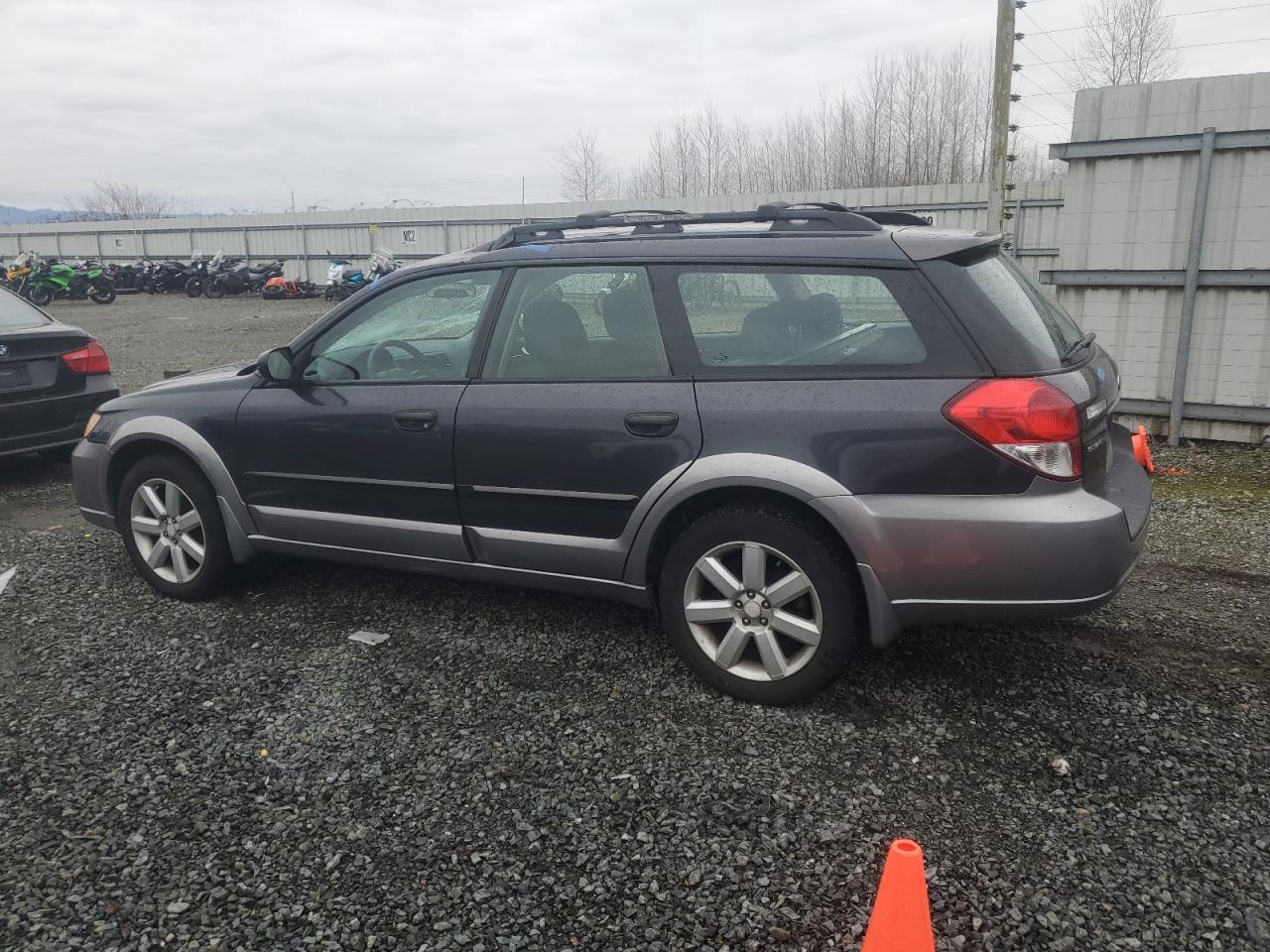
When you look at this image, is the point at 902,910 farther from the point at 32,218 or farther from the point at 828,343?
the point at 32,218

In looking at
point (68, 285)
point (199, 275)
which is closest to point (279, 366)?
point (68, 285)

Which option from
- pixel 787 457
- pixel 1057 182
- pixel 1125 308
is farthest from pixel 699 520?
pixel 1057 182

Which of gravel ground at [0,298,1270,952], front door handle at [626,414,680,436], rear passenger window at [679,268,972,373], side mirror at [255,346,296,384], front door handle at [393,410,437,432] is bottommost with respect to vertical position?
gravel ground at [0,298,1270,952]

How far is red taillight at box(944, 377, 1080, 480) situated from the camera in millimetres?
3086

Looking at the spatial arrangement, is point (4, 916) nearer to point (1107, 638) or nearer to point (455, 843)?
point (455, 843)

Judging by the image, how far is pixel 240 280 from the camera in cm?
2880

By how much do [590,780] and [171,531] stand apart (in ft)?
8.87

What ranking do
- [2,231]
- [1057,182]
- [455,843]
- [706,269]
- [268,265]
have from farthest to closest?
[2,231] → [268,265] → [1057,182] → [706,269] → [455,843]

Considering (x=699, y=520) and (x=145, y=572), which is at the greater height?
(x=699, y=520)

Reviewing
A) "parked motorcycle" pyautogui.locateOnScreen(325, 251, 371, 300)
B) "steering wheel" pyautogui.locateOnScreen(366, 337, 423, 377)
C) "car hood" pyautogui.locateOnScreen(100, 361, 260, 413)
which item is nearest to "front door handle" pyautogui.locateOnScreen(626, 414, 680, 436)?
"steering wheel" pyautogui.locateOnScreen(366, 337, 423, 377)

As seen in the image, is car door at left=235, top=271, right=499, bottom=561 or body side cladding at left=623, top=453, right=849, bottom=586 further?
car door at left=235, top=271, right=499, bottom=561

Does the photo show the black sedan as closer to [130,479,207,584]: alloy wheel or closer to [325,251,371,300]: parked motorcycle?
[130,479,207,584]: alloy wheel

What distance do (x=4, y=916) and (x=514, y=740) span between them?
4.85 feet

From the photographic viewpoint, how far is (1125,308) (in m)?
7.50
